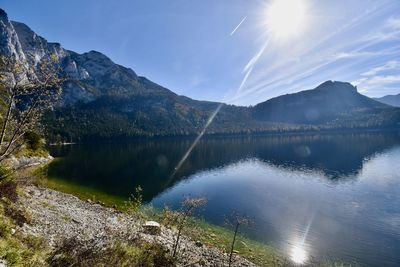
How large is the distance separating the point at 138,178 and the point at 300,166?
183 ft

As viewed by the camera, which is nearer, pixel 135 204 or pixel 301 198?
pixel 135 204

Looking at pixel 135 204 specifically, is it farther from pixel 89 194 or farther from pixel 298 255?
pixel 89 194

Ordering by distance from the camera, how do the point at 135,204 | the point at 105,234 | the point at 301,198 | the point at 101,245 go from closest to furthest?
the point at 101,245 → the point at 105,234 → the point at 135,204 → the point at 301,198

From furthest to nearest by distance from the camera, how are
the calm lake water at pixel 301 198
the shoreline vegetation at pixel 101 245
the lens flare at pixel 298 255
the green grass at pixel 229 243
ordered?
the calm lake water at pixel 301 198 < the lens flare at pixel 298 255 < the green grass at pixel 229 243 < the shoreline vegetation at pixel 101 245

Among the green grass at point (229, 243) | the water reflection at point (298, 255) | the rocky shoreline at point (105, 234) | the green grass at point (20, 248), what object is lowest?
the water reflection at point (298, 255)

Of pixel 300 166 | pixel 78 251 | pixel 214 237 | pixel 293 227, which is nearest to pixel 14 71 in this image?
pixel 78 251

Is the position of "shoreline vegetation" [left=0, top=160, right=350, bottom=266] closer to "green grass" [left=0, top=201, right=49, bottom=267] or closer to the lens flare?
"green grass" [left=0, top=201, right=49, bottom=267]

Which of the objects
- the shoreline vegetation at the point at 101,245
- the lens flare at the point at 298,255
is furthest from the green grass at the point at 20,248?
the lens flare at the point at 298,255

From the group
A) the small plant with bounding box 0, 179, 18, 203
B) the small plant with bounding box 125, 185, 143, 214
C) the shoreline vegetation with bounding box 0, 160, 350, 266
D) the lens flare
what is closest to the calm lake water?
the lens flare

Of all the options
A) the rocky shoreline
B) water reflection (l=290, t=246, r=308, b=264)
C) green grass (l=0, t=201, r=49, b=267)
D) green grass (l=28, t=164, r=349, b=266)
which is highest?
green grass (l=0, t=201, r=49, b=267)

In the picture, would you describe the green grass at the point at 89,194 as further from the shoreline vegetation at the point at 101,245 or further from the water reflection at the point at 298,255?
the water reflection at the point at 298,255

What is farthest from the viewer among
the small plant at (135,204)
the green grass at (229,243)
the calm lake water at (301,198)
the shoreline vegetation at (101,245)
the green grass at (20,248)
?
the calm lake water at (301,198)

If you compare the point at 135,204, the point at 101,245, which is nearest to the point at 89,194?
the point at 135,204

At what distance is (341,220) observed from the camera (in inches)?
1548
